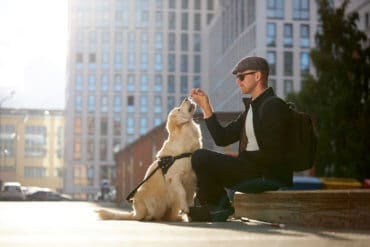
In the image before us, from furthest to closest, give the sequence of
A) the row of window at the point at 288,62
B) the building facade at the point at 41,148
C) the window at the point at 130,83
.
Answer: the window at the point at 130,83, the building facade at the point at 41,148, the row of window at the point at 288,62

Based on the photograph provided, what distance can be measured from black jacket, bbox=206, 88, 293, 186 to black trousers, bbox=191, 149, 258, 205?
0.07m

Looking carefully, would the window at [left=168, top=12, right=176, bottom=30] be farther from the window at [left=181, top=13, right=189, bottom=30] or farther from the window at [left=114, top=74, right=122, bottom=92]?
the window at [left=114, top=74, right=122, bottom=92]

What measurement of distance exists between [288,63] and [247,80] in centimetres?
6913

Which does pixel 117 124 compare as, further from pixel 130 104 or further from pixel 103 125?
pixel 130 104

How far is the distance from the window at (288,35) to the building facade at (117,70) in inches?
1414

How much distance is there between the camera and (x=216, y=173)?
19.8 feet

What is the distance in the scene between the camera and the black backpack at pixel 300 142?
18.8 feet

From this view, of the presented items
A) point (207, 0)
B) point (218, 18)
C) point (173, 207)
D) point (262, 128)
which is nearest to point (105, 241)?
point (262, 128)

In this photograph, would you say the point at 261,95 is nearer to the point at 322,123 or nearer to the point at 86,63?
the point at 322,123

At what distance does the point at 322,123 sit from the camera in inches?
1280

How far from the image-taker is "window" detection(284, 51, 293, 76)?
7362 cm

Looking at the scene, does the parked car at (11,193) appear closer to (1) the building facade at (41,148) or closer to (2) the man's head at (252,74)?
(1) the building facade at (41,148)

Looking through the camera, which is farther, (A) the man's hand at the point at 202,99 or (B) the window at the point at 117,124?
(B) the window at the point at 117,124

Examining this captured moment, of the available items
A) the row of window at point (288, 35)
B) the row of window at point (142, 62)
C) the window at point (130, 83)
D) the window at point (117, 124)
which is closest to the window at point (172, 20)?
the row of window at point (142, 62)
